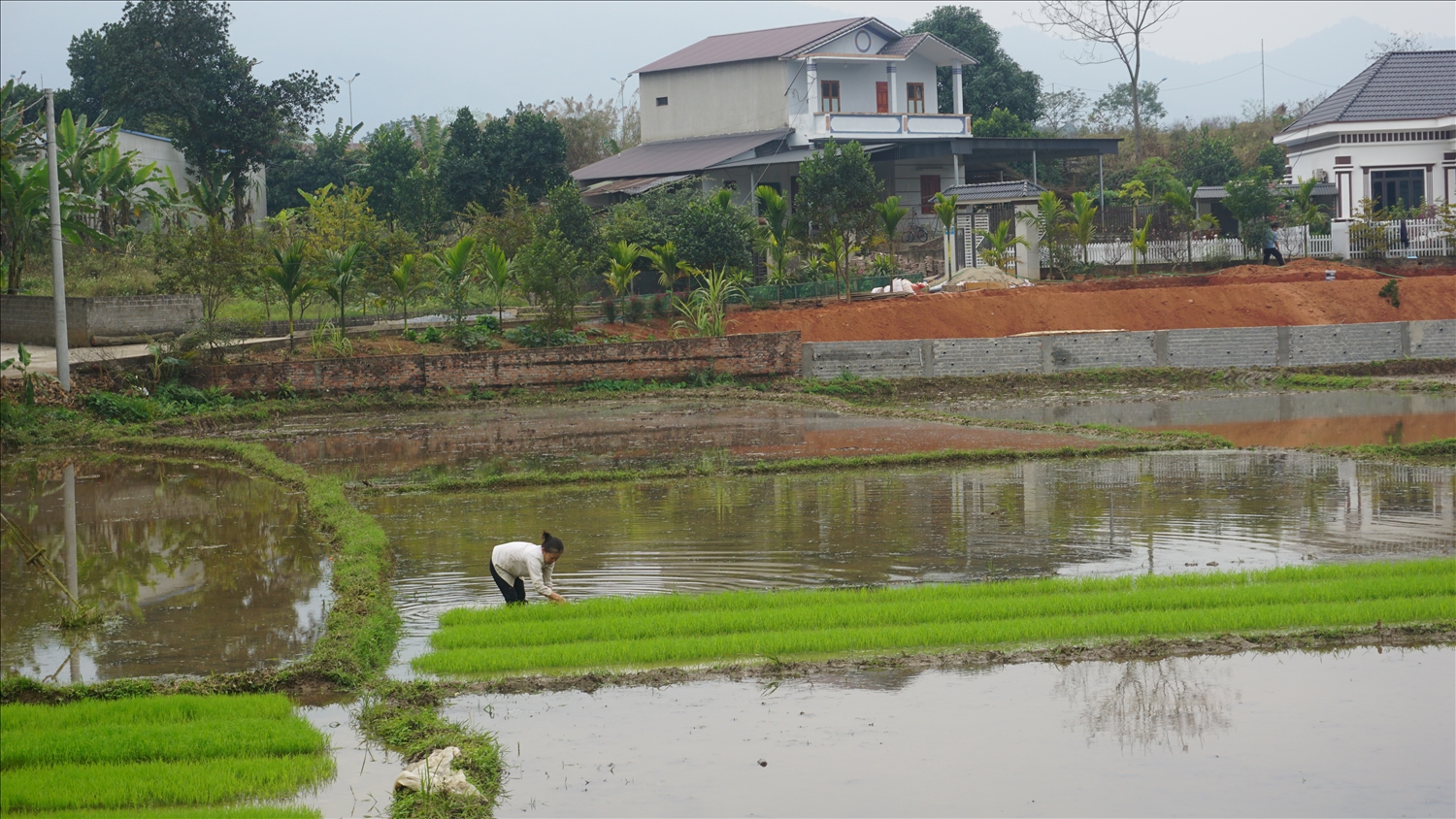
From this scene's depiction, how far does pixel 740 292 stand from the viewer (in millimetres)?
31016

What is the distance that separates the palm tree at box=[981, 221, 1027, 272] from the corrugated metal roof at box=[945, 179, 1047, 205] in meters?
0.97

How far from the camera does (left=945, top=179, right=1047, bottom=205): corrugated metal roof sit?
35.1 m

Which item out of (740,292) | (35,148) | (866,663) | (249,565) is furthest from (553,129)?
(866,663)

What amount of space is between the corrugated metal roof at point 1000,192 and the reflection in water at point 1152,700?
90.3 ft

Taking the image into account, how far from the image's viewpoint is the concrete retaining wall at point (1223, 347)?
26938 millimetres

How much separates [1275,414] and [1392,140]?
24.2 metres

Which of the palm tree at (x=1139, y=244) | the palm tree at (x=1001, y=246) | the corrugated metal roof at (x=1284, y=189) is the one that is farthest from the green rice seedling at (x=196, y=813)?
the corrugated metal roof at (x=1284, y=189)

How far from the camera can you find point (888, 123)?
1681 inches

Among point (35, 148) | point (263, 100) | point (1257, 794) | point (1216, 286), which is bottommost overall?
point (1257, 794)

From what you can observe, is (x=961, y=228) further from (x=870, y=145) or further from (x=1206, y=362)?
(x=1206, y=362)

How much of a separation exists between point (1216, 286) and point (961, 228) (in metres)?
7.53

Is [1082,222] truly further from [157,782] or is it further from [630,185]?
[157,782]

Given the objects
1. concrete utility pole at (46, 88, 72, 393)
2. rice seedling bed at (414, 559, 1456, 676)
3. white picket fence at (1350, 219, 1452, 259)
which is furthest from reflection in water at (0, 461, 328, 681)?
white picket fence at (1350, 219, 1452, 259)

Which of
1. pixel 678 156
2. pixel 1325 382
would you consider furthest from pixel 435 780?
pixel 678 156
